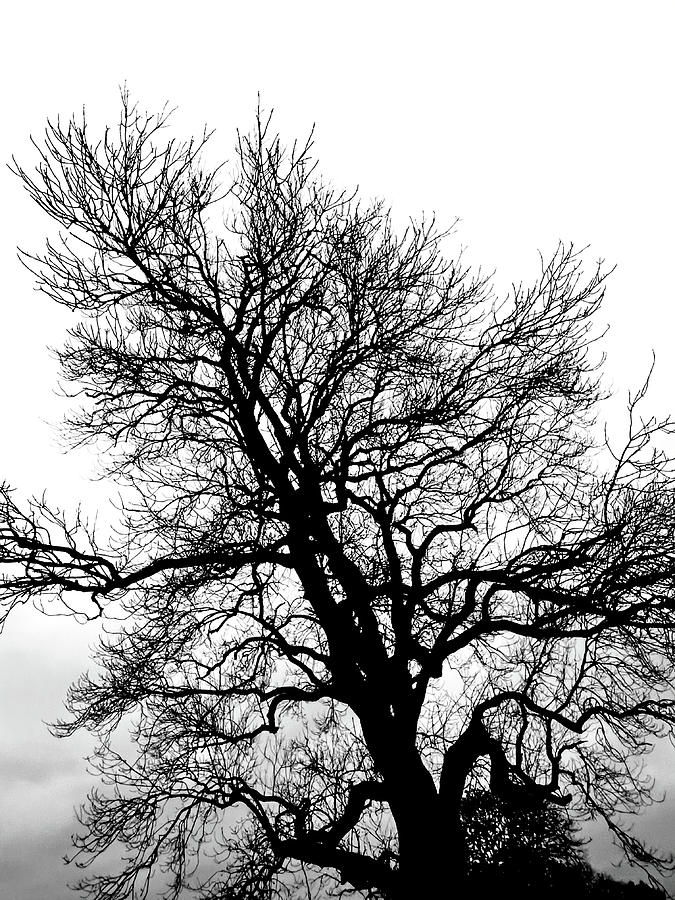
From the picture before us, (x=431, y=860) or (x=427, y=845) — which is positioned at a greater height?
(x=427, y=845)

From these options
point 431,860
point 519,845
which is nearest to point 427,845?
point 431,860

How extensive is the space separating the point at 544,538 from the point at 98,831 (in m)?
5.61

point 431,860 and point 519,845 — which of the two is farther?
point 519,845

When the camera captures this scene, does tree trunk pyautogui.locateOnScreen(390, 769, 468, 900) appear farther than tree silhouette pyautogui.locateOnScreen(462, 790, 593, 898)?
No

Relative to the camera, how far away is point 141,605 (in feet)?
23.5

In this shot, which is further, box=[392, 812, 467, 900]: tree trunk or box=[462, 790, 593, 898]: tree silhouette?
box=[462, 790, 593, 898]: tree silhouette

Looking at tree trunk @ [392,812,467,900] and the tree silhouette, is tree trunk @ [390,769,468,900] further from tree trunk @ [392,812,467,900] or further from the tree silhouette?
the tree silhouette

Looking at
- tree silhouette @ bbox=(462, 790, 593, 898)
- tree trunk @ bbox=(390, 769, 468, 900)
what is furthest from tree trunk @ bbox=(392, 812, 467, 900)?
tree silhouette @ bbox=(462, 790, 593, 898)

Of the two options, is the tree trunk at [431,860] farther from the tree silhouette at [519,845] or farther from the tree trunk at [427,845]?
the tree silhouette at [519,845]

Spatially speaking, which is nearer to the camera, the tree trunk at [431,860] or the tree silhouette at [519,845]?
the tree trunk at [431,860]

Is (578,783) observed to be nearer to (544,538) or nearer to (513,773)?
(513,773)

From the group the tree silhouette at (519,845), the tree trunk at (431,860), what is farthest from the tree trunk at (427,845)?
the tree silhouette at (519,845)

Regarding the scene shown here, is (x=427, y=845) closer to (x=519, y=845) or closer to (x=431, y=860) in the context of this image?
(x=431, y=860)

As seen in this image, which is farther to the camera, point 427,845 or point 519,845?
point 519,845
